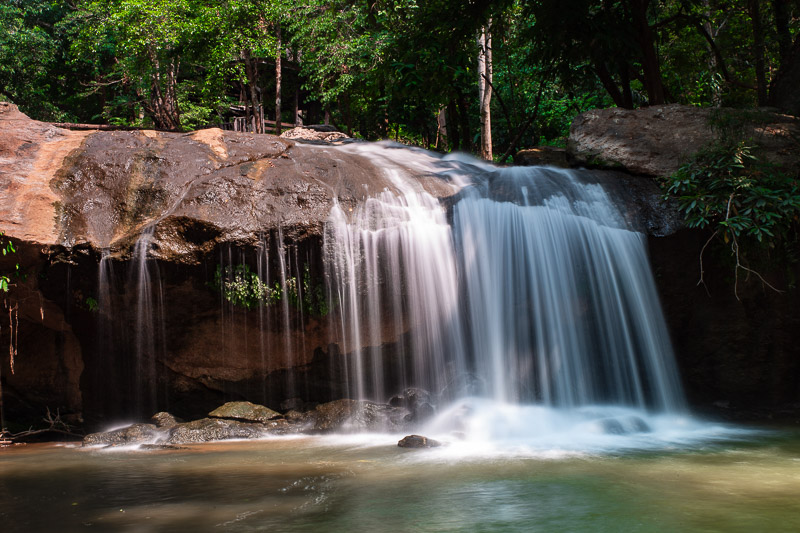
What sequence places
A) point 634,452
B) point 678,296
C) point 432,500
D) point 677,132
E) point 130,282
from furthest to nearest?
point 677,132 < point 678,296 < point 130,282 < point 634,452 < point 432,500

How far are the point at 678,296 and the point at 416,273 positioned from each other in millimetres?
3623

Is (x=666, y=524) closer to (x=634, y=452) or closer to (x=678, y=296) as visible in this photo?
(x=634, y=452)

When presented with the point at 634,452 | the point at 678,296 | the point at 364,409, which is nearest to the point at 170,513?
the point at 364,409

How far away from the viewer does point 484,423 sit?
7336 mm

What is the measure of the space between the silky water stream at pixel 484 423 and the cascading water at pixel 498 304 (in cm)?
2

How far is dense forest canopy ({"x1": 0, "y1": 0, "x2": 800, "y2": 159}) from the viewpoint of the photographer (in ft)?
39.0

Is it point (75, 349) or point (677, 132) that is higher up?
point (677, 132)

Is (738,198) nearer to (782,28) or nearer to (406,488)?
(782,28)

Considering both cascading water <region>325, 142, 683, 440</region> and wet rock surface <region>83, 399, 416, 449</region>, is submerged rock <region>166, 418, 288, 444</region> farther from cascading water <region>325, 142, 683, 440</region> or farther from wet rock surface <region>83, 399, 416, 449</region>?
cascading water <region>325, 142, 683, 440</region>

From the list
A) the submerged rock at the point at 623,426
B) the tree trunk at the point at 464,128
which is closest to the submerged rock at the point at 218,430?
the submerged rock at the point at 623,426

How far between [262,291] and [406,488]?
3700mm

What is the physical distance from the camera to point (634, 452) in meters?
6.10

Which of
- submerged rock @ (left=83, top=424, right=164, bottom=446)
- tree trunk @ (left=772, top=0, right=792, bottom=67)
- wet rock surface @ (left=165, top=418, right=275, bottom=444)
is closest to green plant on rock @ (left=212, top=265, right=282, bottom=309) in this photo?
wet rock surface @ (left=165, top=418, right=275, bottom=444)

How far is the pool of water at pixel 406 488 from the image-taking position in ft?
13.1
